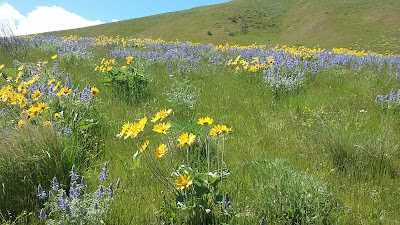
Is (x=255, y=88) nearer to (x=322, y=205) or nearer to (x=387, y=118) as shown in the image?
(x=387, y=118)

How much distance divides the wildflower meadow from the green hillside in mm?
27376

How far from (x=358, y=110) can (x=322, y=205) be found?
2806 millimetres

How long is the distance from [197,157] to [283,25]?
159 ft

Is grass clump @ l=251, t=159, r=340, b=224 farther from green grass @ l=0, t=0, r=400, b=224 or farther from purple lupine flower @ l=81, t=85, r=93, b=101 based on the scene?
purple lupine flower @ l=81, t=85, r=93, b=101

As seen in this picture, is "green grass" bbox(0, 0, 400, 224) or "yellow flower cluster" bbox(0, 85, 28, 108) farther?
"yellow flower cluster" bbox(0, 85, 28, 108)

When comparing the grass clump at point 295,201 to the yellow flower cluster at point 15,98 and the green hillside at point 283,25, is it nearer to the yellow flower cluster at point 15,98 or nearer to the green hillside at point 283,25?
the yellow flower cluster at point 15,98

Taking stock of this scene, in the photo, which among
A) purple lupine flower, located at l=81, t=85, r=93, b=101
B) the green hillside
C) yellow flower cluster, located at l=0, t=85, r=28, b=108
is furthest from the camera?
the green hillside

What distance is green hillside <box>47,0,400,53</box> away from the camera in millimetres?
37281

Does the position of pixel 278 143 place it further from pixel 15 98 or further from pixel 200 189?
pixel 15 98

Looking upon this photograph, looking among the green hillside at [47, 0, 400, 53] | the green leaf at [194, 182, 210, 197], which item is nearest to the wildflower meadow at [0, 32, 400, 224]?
the green leaf at [194, 182, 210, 197]

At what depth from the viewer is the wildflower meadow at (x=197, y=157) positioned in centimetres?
237

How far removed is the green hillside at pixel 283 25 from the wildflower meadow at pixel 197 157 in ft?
89.8

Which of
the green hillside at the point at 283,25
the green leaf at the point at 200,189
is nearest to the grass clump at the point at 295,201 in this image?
the green leaf at the point at 200,189

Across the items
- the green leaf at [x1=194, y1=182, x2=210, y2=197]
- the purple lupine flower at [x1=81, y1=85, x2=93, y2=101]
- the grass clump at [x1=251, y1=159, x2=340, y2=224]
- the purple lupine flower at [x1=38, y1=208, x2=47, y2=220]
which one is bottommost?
the grass clump at [x1=251, y1=159, x2=340, y2=224]
